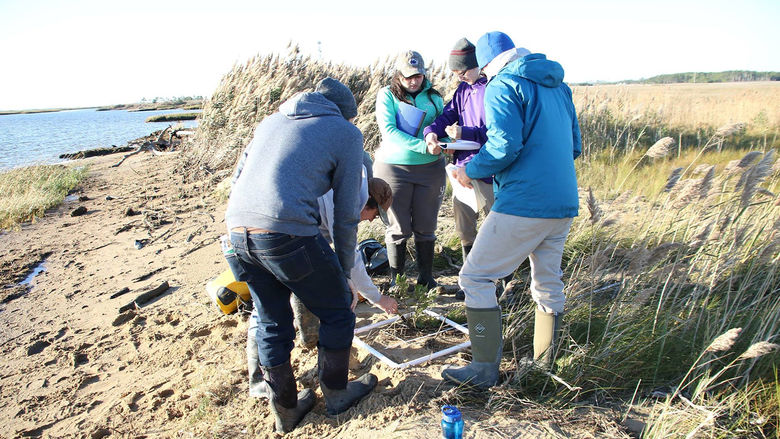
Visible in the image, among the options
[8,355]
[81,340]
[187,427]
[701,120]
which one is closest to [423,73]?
[187,427]

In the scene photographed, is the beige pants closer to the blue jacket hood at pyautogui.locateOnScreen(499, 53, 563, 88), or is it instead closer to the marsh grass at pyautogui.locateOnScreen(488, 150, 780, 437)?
the marsh grass at pyautogui.locateOnScreen(488, 150, 780, 437)

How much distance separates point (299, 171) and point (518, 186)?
1.12 metres

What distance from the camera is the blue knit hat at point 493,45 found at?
307cm

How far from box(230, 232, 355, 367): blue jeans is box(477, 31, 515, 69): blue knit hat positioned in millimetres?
1401

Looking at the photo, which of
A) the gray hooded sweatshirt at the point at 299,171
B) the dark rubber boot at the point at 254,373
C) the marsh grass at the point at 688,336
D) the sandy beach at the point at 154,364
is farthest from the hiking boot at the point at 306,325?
the marsh grass at the point at 688,336

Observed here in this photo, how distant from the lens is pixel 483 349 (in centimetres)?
304

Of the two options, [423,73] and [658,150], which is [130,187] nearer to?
[423,73]

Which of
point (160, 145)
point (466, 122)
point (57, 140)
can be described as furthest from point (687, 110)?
point (57, 140)

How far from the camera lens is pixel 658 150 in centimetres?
334

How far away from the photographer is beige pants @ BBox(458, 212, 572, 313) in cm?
286

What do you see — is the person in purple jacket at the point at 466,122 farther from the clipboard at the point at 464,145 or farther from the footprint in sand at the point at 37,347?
the footprint in sand at the point at 37,347

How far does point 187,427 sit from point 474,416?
1.74 meters

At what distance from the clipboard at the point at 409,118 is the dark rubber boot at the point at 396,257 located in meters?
0.95

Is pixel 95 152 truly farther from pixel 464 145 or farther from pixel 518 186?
pixel 518 186
